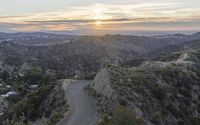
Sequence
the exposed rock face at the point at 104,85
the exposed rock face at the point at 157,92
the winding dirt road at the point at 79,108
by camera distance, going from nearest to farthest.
Result: the winding dirt road at the point at 79,108, the exposed rock face at the point at 157,92, the exposed rock face at the point at 104,85

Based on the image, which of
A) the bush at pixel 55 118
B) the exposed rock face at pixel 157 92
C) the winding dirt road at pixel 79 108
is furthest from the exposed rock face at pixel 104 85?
the bush at pixel 55 118

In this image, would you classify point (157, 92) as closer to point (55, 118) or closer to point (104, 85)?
point (104, 85)

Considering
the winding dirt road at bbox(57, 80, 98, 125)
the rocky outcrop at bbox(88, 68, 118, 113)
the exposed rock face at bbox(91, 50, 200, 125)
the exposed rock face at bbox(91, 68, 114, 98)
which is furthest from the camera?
the exposed rock face at bbox(91, 68, 114, 98)

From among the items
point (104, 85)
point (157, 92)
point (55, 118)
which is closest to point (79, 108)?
point (55, 118)

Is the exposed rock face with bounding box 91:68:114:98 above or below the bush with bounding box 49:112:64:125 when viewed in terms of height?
above

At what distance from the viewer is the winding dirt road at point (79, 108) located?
3519cm

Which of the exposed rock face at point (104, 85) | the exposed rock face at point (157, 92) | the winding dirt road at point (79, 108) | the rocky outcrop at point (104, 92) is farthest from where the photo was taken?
the exposed rock face at point (104, 85)

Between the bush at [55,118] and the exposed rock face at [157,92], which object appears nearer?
the bush at [55,118]

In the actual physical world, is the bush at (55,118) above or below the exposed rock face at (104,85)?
below

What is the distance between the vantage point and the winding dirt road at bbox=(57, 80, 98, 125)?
35.2 m

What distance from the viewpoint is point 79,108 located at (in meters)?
39.6

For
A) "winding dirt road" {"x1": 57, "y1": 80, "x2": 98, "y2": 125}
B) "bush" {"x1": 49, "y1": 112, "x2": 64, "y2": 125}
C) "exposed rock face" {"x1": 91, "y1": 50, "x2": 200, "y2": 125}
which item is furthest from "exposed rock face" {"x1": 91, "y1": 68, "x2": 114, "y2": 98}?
"bush" {"x1": 49, "y1": 112, "x2": 64, "y2": 125}

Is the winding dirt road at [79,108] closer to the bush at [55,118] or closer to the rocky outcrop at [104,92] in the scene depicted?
the bush at [55,118]

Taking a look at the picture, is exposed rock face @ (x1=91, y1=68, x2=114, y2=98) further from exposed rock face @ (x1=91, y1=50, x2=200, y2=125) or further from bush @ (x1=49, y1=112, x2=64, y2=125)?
bush @ (x1=49, y1=112, x2=64, y2=125)
